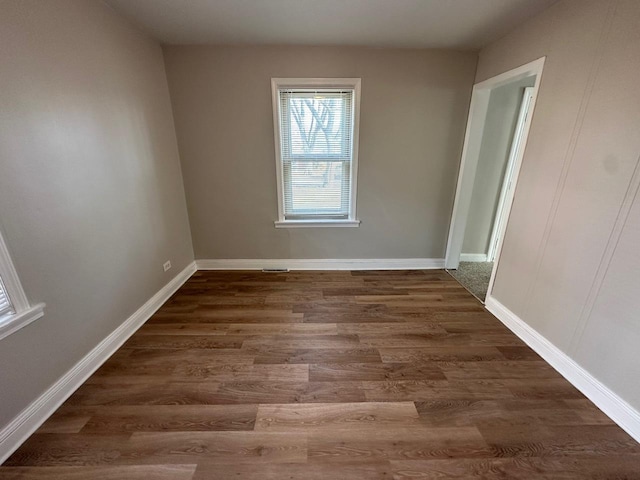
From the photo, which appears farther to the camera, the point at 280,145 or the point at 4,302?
the point at 280,145

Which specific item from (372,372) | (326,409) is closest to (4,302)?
(326,409)

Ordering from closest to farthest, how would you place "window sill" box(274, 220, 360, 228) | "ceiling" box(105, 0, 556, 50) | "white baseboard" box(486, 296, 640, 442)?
"white baseboard" box(486, 296, 640, 442) < "ceiling" box(105, 0, 556, 50) < "window sill" box(274, 220, 360, 228)

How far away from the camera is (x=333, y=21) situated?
6.97 feet

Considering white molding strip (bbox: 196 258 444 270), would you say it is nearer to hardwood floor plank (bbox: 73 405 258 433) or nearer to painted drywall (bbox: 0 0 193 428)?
painted drywall (bbox: 0 0 193 428)

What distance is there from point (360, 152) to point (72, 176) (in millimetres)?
2479

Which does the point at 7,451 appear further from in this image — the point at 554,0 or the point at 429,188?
the point at 554,0

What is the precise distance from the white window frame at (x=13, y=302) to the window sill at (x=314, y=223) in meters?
2.13

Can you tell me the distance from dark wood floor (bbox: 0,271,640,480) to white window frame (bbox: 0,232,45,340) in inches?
23.6

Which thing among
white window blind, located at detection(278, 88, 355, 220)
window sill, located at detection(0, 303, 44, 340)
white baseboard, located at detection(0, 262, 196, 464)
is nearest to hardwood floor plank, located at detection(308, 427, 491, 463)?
white baseboard, located at detection(0, 262, 196, 464)

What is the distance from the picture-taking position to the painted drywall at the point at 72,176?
4.38 ft

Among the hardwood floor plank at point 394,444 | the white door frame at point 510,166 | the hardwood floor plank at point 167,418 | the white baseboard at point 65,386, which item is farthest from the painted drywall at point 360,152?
the hardwood floor plank at point 394,444

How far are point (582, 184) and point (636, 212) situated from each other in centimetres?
35

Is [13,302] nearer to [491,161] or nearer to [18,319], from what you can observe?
[18,319]

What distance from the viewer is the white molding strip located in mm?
3330
